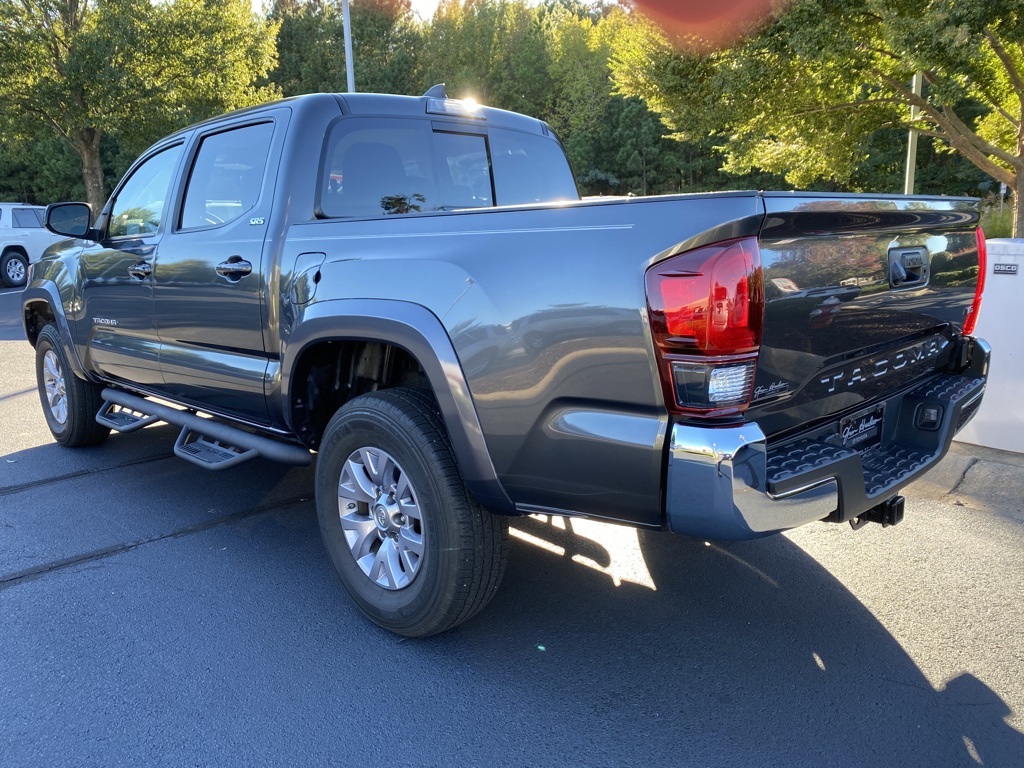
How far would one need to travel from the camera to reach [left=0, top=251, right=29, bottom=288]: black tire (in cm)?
1839

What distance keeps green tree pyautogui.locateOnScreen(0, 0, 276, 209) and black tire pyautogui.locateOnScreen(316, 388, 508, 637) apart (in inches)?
720

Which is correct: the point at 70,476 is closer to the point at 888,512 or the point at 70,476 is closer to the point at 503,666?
Result: the point at 503,666

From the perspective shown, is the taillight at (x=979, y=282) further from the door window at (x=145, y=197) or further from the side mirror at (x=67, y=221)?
the side mirror at (x=67, y=221)

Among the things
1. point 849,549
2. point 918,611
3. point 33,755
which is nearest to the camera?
point 33,755

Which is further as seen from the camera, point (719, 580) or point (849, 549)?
point (849, 549)

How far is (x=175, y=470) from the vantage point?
16.9 ft

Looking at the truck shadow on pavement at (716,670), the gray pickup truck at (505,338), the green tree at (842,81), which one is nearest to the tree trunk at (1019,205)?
the green tree at (842,81)

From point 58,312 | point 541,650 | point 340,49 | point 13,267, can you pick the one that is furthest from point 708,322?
point 340,49

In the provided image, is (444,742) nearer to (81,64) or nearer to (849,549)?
(849,549)

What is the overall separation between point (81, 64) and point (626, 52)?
40.5 feet

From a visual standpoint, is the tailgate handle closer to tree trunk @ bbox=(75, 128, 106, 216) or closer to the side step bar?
the side step bar

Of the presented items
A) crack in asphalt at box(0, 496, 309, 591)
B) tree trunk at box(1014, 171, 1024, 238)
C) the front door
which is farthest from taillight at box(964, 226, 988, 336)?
tree trunk at box(1014, 171, 1024, 238)

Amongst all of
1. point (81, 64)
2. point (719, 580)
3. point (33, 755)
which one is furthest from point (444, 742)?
point (81, 64)

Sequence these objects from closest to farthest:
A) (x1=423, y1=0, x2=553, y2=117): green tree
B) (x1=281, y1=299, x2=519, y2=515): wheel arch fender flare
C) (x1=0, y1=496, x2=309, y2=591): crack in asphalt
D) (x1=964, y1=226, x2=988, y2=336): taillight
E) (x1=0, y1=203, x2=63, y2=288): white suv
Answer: (x1=281, y1=299, x2=519, y2=515): wheel arch fender flare → (x1=964, y1=226, x2=988, y2=336): taillight → (x1=0, y1=496, x2=309, y2=591): crack in asphalt → (x1=0, y1=203, x2=63, y2=288): white suv → (x1=423, y1=0, x2=553, y2=117): green tree
